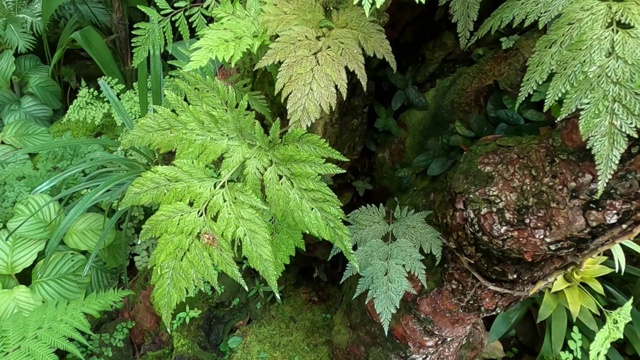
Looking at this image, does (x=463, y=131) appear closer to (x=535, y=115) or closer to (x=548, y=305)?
(x=535, y=115)

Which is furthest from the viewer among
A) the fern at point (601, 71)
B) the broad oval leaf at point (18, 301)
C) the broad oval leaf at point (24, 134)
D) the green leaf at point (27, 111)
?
the green leaf at point (27, 111)

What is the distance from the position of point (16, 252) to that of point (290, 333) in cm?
97

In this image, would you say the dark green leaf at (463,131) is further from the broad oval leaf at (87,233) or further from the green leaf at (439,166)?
the broad oval leaf at (87,233)

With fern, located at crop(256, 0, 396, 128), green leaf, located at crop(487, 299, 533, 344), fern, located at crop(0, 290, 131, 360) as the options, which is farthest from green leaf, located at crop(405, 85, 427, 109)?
fern, located at crop(0, 290, 131, 360)

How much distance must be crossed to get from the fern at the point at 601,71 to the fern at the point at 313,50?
335 mm

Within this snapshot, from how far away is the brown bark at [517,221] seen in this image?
34.4 inches

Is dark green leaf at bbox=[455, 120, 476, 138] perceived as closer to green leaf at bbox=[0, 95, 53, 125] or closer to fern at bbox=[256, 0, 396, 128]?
fern at bbox=[256, 0, 396, 128]

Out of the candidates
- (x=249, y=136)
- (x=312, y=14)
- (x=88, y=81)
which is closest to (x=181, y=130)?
(x=249, y=136)

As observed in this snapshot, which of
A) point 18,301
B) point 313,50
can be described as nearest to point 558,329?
point 313,50

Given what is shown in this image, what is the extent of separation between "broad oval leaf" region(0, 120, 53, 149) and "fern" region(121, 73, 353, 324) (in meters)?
1.15

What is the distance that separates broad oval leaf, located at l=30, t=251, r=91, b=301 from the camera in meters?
1.58

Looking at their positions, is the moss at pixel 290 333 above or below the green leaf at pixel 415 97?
below

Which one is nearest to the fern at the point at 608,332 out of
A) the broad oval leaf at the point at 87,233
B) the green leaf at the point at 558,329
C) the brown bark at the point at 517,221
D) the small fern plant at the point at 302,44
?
the green leaf at the point at 558,329

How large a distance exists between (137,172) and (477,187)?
41.7 inches
